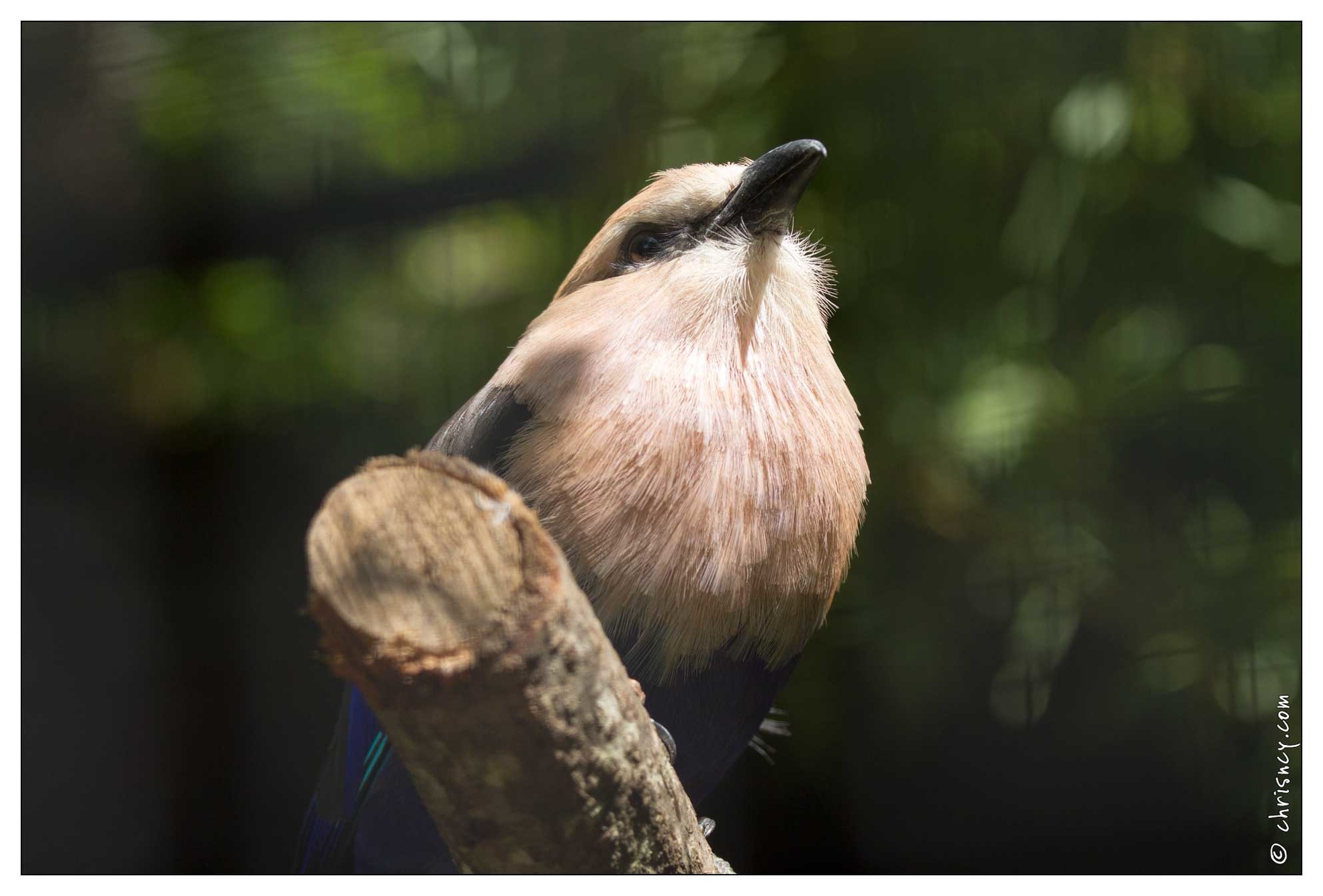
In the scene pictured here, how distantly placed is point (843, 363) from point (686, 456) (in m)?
0.89

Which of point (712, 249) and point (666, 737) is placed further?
point (712, 249)

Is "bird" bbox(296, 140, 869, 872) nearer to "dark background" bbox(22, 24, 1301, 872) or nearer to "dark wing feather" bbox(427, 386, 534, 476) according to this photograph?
"dark wing feather" bbox(427, 386, 534, 476)

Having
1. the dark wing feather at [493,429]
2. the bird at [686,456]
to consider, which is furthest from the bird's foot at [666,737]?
the dark wing feather at [493,429]

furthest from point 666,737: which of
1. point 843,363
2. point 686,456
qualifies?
point 843,363

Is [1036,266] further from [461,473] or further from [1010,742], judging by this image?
[461,473]

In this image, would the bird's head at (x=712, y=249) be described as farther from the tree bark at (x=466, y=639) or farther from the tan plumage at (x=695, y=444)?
the tree bark at (x=466, y=639)

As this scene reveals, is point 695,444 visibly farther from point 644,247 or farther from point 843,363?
point 843,363

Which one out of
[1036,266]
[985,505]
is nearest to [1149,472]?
[985,505]

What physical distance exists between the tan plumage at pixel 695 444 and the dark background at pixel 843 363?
0.62 m

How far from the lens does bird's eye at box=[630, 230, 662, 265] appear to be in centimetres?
130

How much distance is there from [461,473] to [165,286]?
56.3 inches

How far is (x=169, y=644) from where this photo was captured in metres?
1.74

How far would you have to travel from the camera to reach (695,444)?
3.66ft

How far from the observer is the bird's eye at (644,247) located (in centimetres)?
130
